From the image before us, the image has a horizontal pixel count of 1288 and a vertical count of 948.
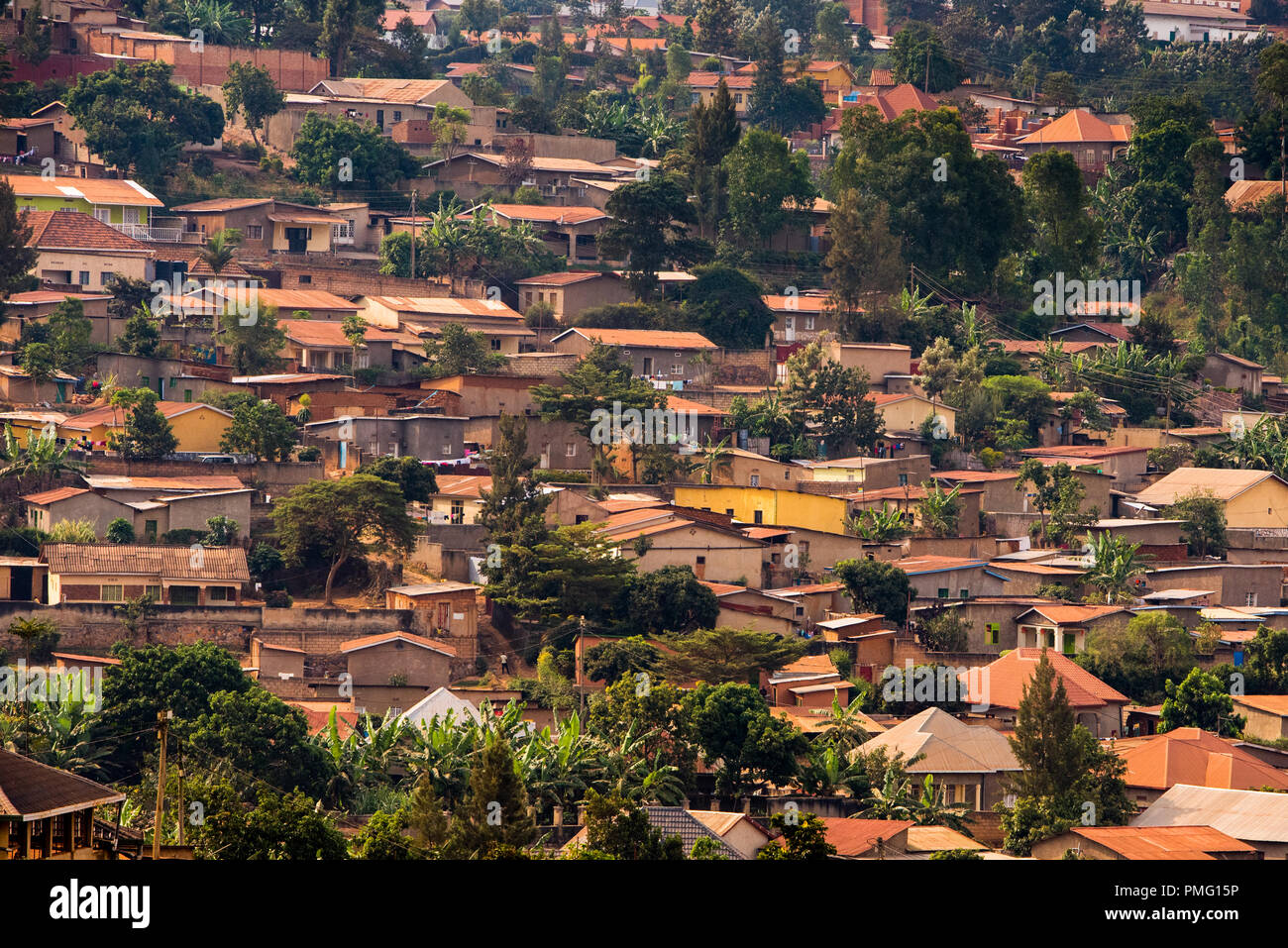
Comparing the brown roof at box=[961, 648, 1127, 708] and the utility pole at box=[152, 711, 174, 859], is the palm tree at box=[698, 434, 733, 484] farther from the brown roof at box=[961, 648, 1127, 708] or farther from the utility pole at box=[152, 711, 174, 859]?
the utility pole at box=[152, 711, 174, 859]

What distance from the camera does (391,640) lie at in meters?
37.7

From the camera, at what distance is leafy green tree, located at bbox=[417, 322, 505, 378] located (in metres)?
50.0

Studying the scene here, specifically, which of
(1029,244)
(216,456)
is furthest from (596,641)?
(1029,244)

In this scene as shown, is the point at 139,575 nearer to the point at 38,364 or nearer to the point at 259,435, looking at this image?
the point at 259,435

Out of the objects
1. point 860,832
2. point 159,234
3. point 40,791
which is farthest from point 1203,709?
point 159,234

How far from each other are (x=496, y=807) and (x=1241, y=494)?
2699 centimetres

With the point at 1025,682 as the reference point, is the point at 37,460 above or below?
above

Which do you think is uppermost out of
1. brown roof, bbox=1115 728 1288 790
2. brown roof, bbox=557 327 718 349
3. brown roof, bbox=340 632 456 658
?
brown roof, bbox=557 327 718 349

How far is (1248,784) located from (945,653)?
25.4 ft

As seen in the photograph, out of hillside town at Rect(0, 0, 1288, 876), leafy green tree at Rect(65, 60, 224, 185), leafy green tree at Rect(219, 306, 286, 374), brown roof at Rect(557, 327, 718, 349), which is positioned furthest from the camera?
leafy green tree at Rect(65, 60, 224, 185)

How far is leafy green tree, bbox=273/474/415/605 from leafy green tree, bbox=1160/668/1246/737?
15.0 m

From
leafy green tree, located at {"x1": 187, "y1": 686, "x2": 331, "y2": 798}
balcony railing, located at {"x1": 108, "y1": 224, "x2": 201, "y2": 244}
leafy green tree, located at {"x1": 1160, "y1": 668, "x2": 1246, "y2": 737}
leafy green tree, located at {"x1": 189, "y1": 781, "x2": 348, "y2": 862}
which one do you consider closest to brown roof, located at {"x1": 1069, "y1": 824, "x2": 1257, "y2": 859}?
leafy green tree, located at {"x1": 1160, "y1": 668, "x2": 1246, "y2": 737}

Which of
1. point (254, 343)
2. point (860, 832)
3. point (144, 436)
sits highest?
point (254, 343)
